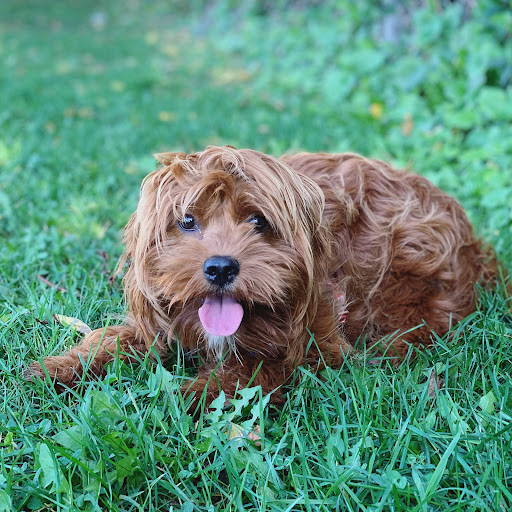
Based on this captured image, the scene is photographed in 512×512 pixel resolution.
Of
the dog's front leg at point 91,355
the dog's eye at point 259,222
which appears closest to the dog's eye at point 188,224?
the dog's eye at point 259,222

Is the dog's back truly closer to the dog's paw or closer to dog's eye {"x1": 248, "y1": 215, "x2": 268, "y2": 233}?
dog's eye {"x1": 248, "y1": 215, "x2": 268, "y2": 233}

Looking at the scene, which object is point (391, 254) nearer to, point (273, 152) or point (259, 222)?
point (259, 222)

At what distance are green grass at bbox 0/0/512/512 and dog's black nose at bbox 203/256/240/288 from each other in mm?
482

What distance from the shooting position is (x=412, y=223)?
3018 millimetres

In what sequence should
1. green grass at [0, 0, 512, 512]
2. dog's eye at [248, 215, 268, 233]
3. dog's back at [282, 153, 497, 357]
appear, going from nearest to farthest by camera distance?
green grass at [0, 0, 512, 512]
dog's eye at [248, 215, 268, 233]
dog's back at [282, 153, 497, 357]

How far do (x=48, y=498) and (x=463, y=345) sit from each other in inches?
76.1

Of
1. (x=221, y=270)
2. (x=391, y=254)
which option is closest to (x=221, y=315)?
(x=221, y=270)

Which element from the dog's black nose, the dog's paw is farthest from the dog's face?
the dog's paw

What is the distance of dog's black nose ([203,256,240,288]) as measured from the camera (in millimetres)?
2205

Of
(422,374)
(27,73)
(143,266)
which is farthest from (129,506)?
(27,73)

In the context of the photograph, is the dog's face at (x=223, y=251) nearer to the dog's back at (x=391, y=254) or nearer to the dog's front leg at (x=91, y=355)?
the dog's front leg at (x=91, y=355)

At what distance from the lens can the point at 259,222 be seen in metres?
2.43

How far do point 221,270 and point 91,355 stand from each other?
761 millimetres

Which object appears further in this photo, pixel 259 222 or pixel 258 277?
pixel 259 222
